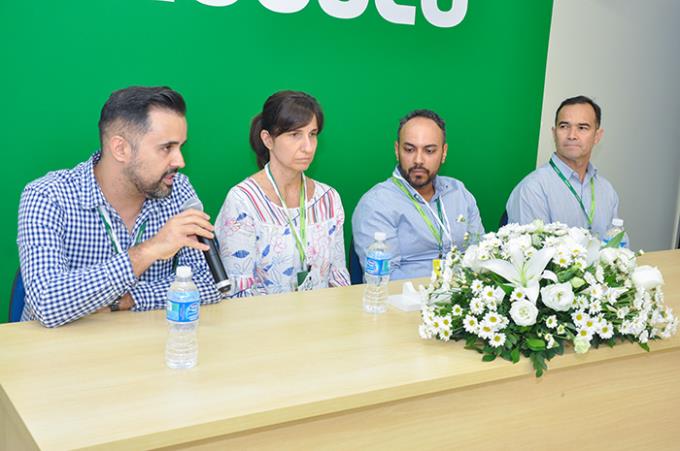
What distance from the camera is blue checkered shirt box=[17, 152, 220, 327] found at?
2.01 metres

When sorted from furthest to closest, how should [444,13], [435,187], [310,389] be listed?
1. [444,13]
2. [435,187]
3. [310,389]

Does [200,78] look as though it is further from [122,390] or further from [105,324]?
[122,390]

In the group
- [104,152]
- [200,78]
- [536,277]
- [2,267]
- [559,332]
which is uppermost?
[200,78]

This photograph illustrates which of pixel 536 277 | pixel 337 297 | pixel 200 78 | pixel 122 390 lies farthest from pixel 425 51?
pixel 122 390

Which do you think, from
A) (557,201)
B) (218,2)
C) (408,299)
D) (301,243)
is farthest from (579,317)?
(218,2)

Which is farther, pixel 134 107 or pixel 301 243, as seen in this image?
pixel 301 243

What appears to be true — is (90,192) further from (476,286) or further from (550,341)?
(550,341)

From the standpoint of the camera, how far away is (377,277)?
234cm

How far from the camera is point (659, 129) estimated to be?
5.34 meters

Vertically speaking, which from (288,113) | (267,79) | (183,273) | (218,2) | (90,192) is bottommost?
(183,273)

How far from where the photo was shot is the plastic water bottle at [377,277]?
7.54ft

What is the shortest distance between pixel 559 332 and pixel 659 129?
3.97 meters

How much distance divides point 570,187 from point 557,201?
0.41ft

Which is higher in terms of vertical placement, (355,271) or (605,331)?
(605,331)
